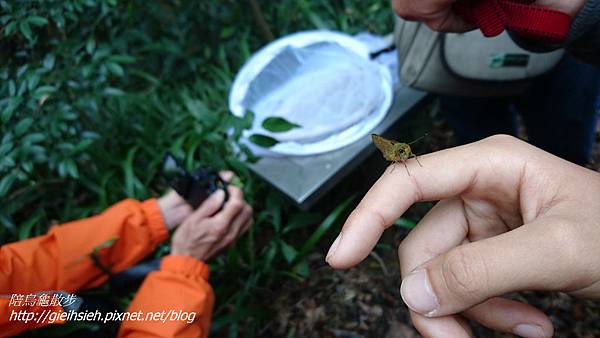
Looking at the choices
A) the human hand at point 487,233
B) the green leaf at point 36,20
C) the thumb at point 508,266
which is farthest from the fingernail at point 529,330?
the green leaf at point 36,20

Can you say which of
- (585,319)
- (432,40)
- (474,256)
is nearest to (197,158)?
(432,40)

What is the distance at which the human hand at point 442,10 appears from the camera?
112 cm

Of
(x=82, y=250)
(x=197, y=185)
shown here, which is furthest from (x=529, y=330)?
(x=82, y=250)

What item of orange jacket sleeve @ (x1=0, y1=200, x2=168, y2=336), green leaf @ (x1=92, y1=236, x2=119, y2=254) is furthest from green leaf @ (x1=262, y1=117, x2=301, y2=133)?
green leaf @ (x1=92, y1=236, x2=119, y2=254)

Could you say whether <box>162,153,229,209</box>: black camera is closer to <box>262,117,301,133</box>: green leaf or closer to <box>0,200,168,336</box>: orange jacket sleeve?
<box>0,200,168,336</box>: orange jacket sleeve

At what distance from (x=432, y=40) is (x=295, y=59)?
3.18 feet

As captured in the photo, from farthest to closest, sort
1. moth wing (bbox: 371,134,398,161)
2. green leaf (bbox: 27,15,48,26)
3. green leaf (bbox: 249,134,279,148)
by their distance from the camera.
A: green leaf (bbox: 249,134,279,148) < green leaf (bbox: 27,15,48,26) < moth wing (bbox: 371,134,398,161)

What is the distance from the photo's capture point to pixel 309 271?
2.11 metres

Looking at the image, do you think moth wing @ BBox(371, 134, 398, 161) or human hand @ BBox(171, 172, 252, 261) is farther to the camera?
human hand @ BBox(171, 172, 252, 261)

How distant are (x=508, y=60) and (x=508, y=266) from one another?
3.66 ft

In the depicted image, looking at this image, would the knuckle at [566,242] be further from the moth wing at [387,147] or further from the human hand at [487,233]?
the moth wing at [387,147]

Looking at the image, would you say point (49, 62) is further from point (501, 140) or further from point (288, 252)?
point (501, 140)

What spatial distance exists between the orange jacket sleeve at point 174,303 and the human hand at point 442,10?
1209 mm

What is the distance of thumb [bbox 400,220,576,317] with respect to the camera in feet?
2.49
